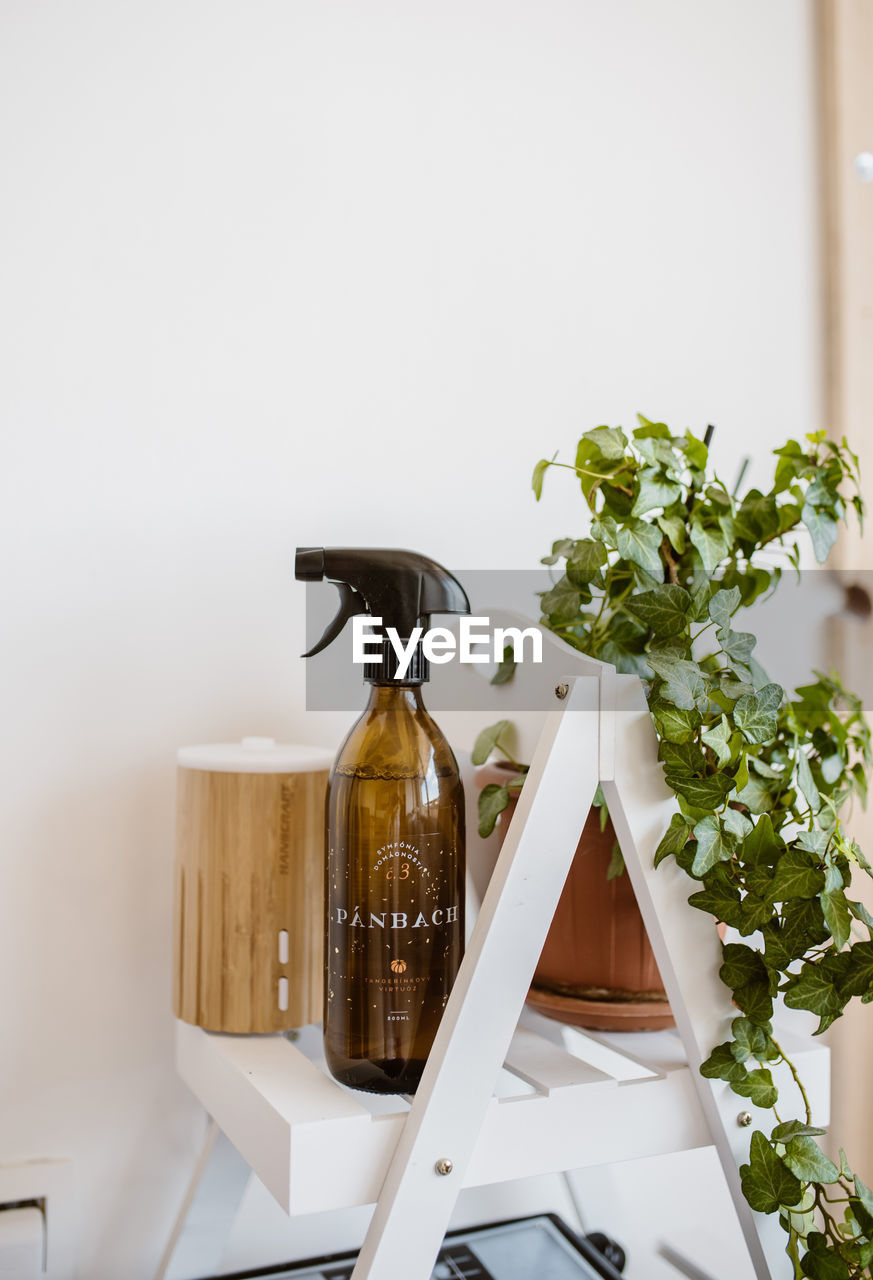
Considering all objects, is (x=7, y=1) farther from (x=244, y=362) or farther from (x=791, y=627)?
(x=791, y=627)

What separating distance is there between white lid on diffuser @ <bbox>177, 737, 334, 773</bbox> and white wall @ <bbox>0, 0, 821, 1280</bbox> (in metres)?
0.11

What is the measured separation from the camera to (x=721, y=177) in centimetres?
101

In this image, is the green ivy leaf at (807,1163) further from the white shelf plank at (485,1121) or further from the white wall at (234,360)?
the white wall at (234,360)

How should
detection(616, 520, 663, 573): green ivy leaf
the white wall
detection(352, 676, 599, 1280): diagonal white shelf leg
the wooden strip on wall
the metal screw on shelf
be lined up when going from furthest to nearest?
1. the wooden strip on wall
2. the metal screw on shelf
3. the white wall
4. detection(616, 520, 663, 573): green ivy leaf
5. detection(352, 676, 599, 1280): diagonal white shelf leg

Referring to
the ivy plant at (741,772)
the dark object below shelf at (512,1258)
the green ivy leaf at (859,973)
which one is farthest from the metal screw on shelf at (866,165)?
the dark object below shelf at (512,1258)

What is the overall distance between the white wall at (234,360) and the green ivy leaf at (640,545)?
0.27 m

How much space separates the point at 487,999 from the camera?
557 millimetres

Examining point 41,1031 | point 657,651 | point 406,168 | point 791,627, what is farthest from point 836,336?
point 41,1031

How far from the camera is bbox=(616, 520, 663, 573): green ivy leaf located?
65 cm

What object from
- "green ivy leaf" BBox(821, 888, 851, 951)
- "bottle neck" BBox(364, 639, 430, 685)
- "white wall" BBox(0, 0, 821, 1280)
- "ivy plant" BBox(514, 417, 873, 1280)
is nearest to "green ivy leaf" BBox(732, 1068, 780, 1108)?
"ivy plant" BBox(514, 417, 873, 1280)

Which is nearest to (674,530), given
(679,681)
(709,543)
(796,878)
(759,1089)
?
(709,543)

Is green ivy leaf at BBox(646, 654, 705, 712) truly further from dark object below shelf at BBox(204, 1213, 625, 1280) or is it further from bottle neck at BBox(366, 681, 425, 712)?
dark object below shelf at BBox(204, 1213, 625, 1280)

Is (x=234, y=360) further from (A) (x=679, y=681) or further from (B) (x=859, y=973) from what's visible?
(B) (x=859, y=973)

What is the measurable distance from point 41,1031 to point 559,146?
87cm
